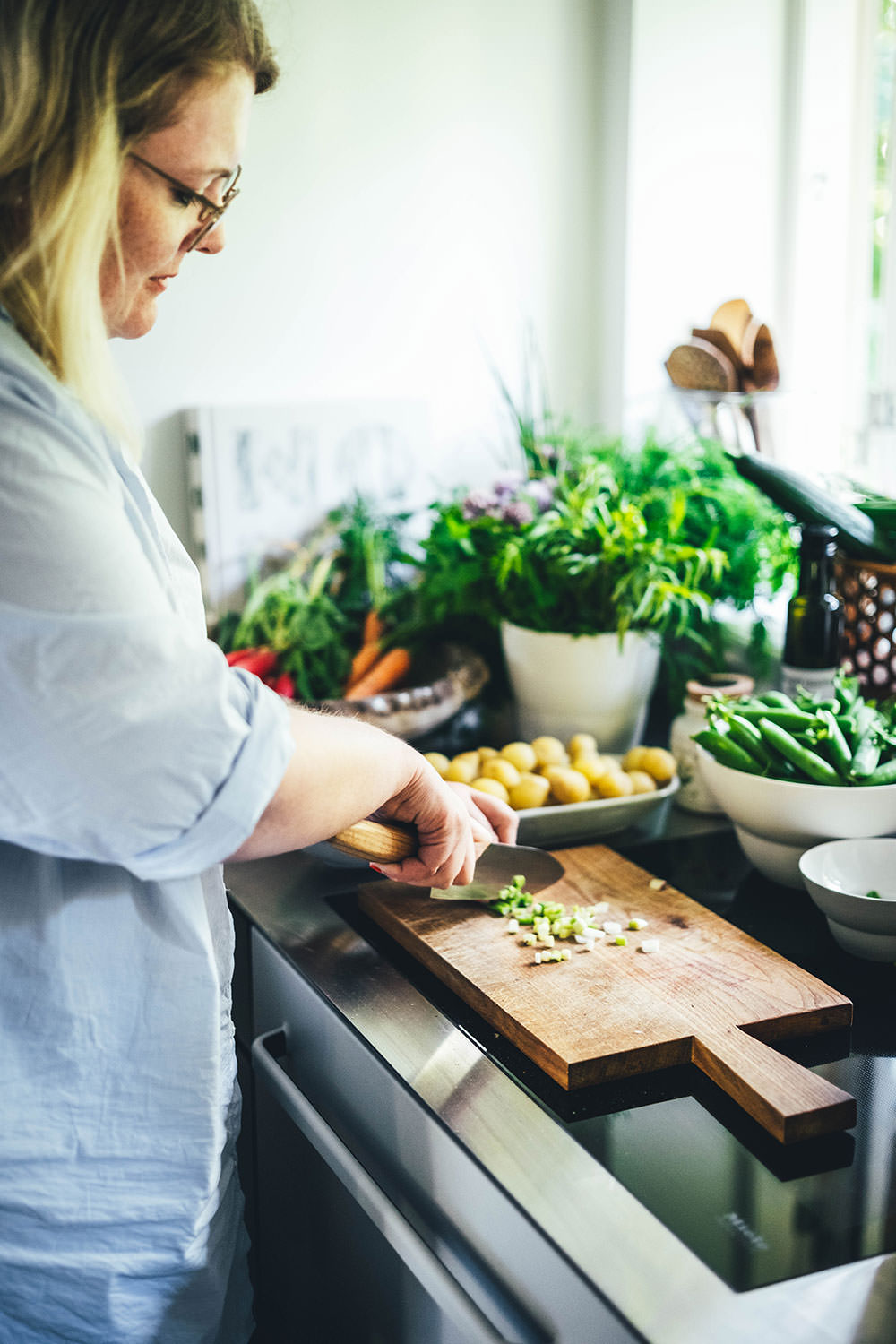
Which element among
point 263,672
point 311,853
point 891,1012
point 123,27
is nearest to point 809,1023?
point 891,1012

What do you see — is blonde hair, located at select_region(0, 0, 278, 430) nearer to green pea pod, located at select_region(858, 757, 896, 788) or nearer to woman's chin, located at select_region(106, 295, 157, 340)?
woman's chin, located at select_region(106, 295, 157, 340)

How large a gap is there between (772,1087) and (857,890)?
0.92ft

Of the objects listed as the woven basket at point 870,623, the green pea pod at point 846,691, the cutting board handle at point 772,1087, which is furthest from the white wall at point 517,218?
the cutting board handle at point 772,1087

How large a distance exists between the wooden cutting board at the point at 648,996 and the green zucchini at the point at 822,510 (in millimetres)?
468

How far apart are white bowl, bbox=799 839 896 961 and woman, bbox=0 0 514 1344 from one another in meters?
0.34

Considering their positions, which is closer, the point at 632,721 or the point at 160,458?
the point at 632,721

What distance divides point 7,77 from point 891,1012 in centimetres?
85

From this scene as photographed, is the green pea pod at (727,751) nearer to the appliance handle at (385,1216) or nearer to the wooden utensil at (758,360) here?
the appliance handle at (385,1216)

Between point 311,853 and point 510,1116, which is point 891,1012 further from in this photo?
point 311,853

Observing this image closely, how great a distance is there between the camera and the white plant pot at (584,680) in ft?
4.65

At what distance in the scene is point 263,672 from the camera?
5.09ft

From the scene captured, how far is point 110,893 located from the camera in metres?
0.72

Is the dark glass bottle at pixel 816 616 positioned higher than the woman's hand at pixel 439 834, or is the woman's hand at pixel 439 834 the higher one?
the dark glass bottle at pixel 816 616

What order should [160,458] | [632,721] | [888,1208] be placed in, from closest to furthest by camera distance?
[888,1208]
[632,721]
[160,458]
